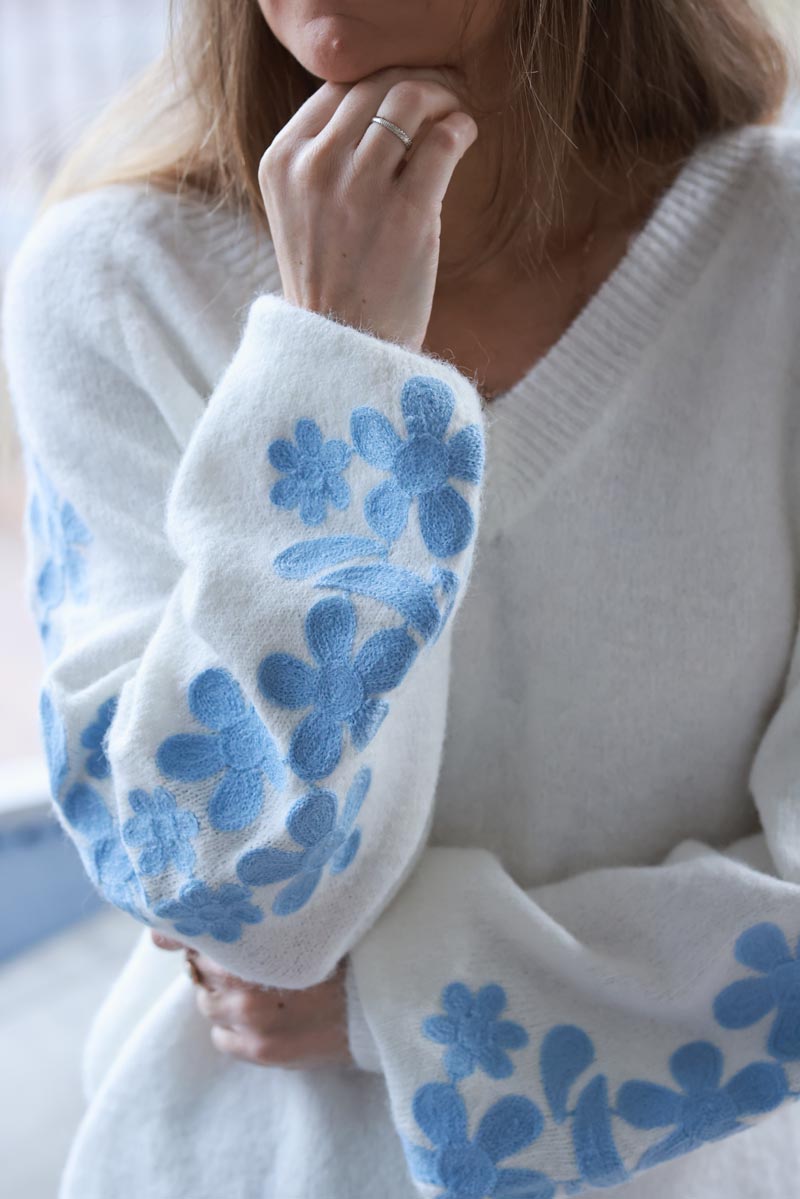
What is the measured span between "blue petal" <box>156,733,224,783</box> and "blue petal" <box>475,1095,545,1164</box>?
0.26 m

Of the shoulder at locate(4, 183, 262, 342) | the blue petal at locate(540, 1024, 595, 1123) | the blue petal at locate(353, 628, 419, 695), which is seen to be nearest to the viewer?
the blue petal at locate(353, 628, 419, 695)

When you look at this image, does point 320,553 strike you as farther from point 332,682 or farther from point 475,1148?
point 475,1148

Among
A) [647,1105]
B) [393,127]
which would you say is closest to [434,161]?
[393,127]

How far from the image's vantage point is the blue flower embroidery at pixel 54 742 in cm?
72

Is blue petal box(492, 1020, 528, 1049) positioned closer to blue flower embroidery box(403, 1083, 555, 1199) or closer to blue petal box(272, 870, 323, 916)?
blue flower embroidery box(403, 1083, 555, 1199)

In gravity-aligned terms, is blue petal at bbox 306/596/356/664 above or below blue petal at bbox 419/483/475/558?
below

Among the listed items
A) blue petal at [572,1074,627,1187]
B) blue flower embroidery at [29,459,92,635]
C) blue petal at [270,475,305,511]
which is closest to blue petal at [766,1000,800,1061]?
blue petal at [572,1074,627,1187]

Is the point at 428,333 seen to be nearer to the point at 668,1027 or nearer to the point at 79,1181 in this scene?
the point at 668,1027

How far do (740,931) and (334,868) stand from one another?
9.6 inches

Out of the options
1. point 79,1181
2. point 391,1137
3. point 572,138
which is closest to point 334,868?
point 391,1137

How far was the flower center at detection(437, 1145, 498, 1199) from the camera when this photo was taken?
0.65 meters

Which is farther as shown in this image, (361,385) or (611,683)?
(611,683)

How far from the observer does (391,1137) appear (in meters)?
0.76

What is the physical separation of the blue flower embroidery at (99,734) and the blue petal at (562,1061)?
32 centimetres
